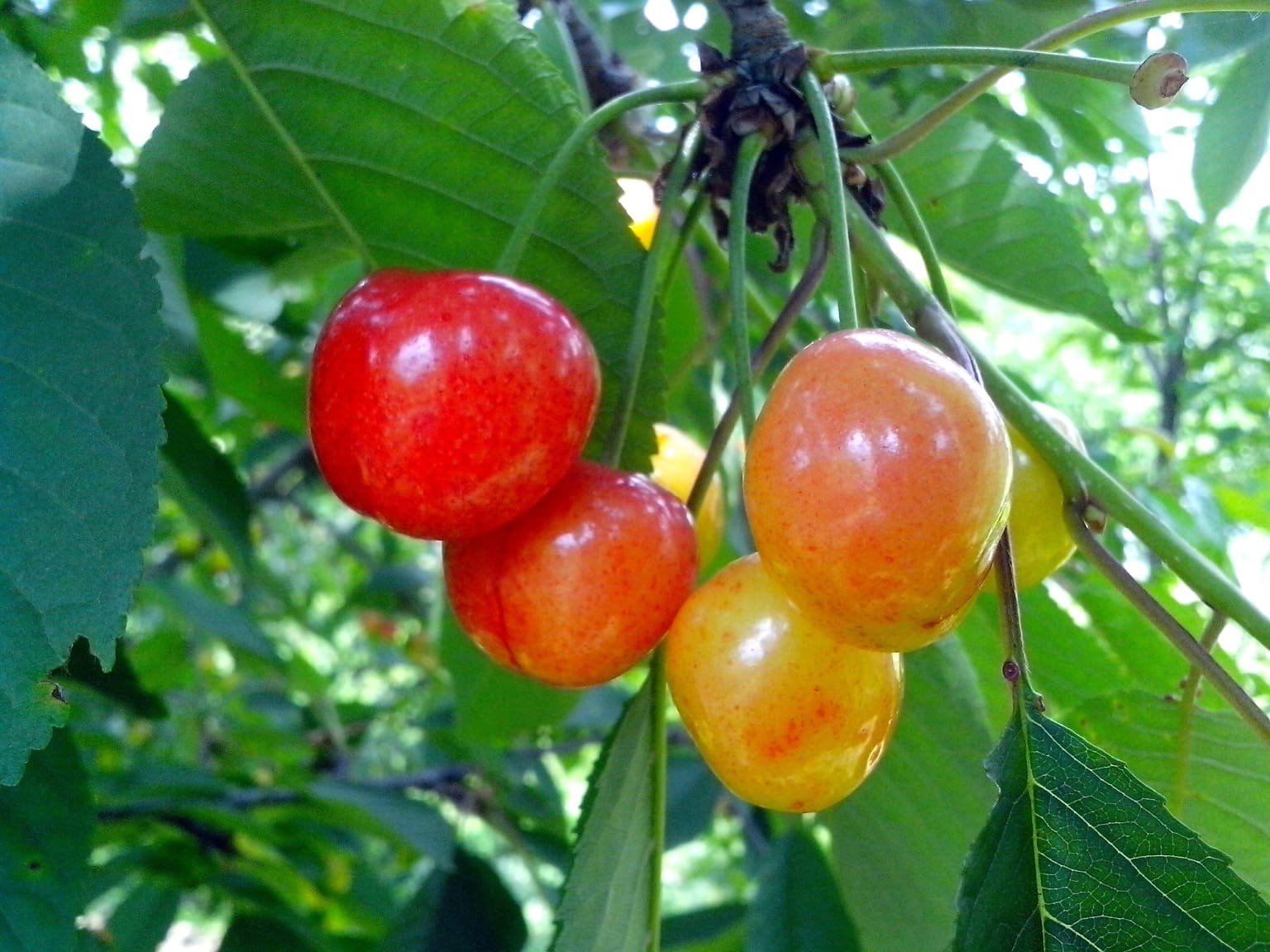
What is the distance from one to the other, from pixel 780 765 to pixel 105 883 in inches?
61.1

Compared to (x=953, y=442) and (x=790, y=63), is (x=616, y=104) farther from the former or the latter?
(x=953, y=442)

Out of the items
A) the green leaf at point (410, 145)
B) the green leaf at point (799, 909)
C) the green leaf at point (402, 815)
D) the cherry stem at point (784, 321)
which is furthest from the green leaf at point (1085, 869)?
the green leaf at point (402, 815)

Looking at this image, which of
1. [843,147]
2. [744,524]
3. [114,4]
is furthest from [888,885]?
[114,4]

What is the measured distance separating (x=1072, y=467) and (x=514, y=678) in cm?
110

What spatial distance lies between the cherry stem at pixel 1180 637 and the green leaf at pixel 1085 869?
97 millimetres

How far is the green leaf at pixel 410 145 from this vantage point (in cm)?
100

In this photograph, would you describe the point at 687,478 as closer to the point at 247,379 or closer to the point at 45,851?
the point at 45,851

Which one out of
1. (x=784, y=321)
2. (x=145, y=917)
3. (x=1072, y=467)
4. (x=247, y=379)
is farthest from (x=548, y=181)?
(x=145, y=917)

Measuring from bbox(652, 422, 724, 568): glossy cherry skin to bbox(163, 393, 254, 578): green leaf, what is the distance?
0.58 metres

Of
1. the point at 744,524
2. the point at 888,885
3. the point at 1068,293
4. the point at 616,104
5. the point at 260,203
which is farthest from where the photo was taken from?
the point at 744,524

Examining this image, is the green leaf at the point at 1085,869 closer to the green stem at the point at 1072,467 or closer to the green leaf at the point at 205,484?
the green stem at the point at 1072,467

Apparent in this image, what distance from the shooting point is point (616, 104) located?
1023mm

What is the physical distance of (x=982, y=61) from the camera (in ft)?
3.16

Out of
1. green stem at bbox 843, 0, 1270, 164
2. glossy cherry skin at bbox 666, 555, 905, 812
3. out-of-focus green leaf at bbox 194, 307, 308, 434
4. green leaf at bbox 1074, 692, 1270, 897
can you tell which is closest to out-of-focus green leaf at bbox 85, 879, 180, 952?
out-of-focus green leaf at bbox 194, 307, 308, 434
